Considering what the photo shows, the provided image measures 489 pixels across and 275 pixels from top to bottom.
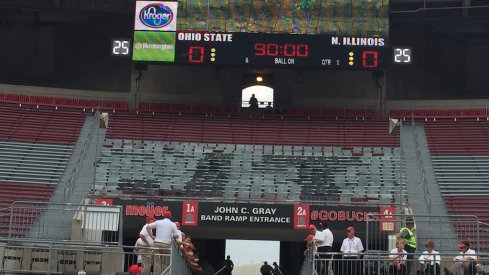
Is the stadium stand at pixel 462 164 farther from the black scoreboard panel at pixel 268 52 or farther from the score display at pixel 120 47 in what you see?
the score display at pixel 120 47

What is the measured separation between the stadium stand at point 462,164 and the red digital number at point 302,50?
6210 millimetres

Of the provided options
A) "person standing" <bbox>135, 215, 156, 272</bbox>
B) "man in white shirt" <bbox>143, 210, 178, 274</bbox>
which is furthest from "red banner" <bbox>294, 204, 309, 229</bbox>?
"man in white shirt" <bbox>143, 210, 178, 274</bbox>

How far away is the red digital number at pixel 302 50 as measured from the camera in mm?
33875

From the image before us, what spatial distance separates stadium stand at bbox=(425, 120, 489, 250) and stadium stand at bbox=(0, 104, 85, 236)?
44.8ft

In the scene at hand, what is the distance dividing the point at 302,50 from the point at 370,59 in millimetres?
2622

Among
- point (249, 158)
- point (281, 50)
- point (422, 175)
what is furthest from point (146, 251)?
point (281, 50)

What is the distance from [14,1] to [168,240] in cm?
2469

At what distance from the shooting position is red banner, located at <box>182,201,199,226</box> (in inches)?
1074

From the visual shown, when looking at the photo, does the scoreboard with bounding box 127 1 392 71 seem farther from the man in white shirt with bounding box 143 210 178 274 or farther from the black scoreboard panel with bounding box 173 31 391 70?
the man in white shirt with bounding box 143 210 178 274

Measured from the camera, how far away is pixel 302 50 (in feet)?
111

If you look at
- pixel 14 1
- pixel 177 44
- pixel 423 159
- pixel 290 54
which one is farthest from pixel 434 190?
pixel 14 1

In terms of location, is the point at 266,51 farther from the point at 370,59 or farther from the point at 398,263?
the point at 398,263

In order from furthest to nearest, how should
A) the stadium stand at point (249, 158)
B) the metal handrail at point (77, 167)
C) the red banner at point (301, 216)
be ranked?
→ the stadium stand at point (249, 158), the metal handrail at point (77, 167), the red banner at point (301, 216)

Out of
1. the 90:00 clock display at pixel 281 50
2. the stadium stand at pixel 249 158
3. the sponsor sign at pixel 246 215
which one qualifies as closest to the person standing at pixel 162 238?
the sponsor sign at pixel 246 215
